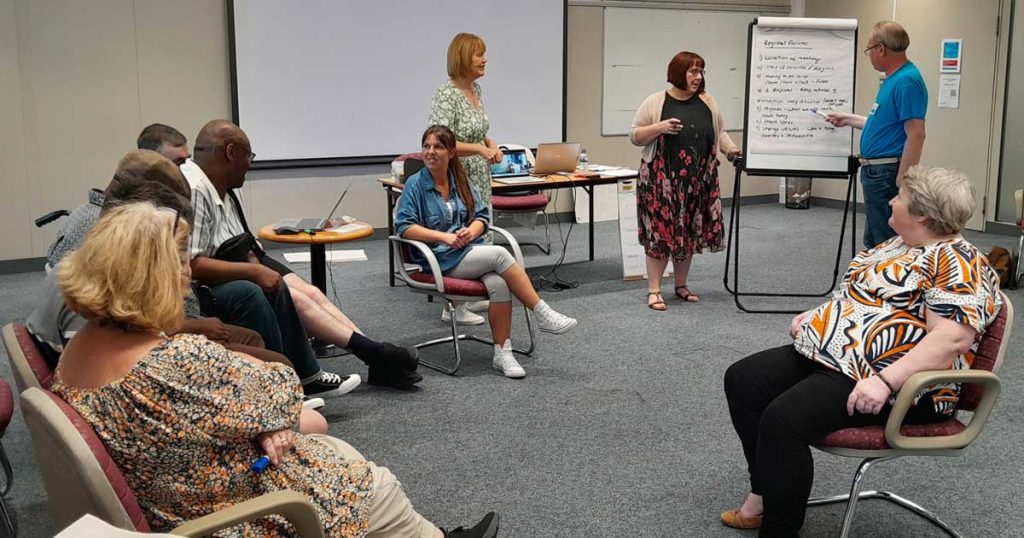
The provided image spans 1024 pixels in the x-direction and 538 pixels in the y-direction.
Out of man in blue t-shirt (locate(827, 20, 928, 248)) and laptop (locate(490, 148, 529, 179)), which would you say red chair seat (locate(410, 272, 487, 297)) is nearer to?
laptop (locate(490, 148, 529, 179))

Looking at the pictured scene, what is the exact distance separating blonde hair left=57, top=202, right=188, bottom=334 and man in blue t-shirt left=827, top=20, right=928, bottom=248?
3862mm

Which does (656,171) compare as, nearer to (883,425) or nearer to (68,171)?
(883,425)

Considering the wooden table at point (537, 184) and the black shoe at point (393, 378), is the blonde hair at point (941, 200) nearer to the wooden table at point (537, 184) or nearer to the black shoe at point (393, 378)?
the black shoe at point (393, 378)

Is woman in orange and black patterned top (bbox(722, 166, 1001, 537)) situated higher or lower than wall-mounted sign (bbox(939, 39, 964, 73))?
lower

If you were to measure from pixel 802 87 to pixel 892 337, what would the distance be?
2982mm

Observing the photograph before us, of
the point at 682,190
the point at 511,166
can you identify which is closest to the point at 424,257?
the point at 682,190

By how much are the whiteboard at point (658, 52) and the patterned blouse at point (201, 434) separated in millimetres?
6787

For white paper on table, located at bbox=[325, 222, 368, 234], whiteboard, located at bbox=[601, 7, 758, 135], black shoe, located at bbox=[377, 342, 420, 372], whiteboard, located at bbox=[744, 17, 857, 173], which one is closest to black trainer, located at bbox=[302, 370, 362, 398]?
black shoe, located at bbox=[377, 342, 420, 372]

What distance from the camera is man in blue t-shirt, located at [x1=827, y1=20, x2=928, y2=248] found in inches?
182

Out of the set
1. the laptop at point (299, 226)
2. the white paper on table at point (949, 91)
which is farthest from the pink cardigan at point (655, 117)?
the white paper on table at point (949, 91)

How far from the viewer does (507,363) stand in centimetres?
410

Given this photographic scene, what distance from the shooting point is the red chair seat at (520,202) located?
6.45 metres

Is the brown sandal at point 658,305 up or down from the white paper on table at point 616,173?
down

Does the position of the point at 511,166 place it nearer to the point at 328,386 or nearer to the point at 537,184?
the point at 537,184
